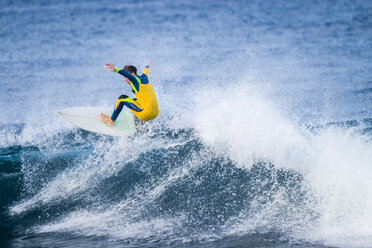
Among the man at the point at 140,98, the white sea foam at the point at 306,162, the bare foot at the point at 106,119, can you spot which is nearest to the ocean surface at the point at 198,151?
the white sea foam at the point at 306,162

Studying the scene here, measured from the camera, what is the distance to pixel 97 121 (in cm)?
920

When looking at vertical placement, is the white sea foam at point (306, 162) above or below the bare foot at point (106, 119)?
below

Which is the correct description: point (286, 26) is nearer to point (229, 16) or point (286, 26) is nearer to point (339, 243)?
point (229, 16)

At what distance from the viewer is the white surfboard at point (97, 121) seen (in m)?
9.05

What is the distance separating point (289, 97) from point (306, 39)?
21.5ft

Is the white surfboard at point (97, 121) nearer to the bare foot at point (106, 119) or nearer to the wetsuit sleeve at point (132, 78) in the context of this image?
the bare foot at point (106, 119)

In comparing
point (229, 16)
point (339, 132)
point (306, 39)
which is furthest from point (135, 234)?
point (229, 16)

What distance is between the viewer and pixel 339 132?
8.72 metres

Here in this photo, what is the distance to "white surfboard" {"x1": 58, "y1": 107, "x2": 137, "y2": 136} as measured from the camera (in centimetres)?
905

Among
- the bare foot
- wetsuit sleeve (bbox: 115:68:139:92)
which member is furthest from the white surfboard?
wetsuit sleeve (bbox: 115:68:139:92)

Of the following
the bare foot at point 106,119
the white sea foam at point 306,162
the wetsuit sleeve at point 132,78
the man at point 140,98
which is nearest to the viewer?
the white sea foam at point 306,162

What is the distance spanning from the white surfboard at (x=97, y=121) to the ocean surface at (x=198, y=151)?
304mm

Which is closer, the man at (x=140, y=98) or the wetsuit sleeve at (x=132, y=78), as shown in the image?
the wetsuit sleeve at (x=132, y=78)

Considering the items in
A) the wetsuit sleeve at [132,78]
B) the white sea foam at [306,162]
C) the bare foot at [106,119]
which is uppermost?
the wetsuit sleeve at [132,78]
